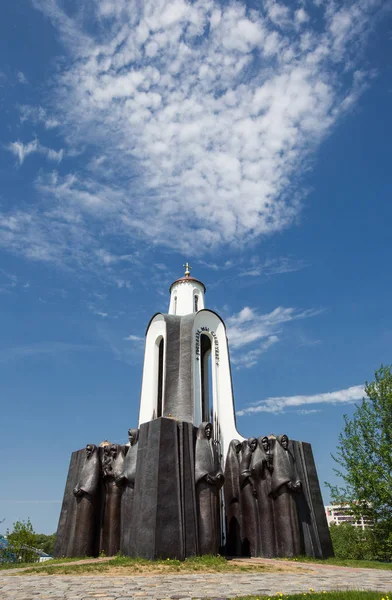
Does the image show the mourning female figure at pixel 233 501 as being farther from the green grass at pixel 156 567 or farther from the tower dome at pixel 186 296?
the tower dome at pixel 186 296

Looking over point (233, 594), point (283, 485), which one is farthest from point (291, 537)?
point (233, 594)

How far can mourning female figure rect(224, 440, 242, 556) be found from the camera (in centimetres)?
1386

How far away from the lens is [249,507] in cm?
1358

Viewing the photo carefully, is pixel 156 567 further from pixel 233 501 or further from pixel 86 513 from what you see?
pixel 233 501

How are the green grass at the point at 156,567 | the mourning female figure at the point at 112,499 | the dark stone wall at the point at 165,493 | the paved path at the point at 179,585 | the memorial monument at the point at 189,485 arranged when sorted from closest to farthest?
the paved path at the point at 179,585 → the green grass at the point at 156,567 → the dark stone wall at the point at 165,493 → the memorial monument at the point at 189,485 → the mourning female figure at the point at 112,499

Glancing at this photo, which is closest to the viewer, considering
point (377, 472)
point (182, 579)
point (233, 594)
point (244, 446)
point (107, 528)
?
point (233, 594)

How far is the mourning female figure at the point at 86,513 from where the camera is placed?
12.7 meters

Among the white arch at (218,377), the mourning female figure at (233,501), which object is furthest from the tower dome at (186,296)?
the mourning female figure at (233,501)

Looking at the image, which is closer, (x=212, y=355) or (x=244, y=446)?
(x=244, y=446)

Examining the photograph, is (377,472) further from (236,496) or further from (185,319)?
(185,319)

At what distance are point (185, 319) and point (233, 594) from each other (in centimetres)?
1311

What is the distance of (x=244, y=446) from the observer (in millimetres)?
14477

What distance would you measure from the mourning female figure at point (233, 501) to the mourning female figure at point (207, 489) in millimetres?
2890

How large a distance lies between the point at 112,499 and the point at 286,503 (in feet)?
17.3
